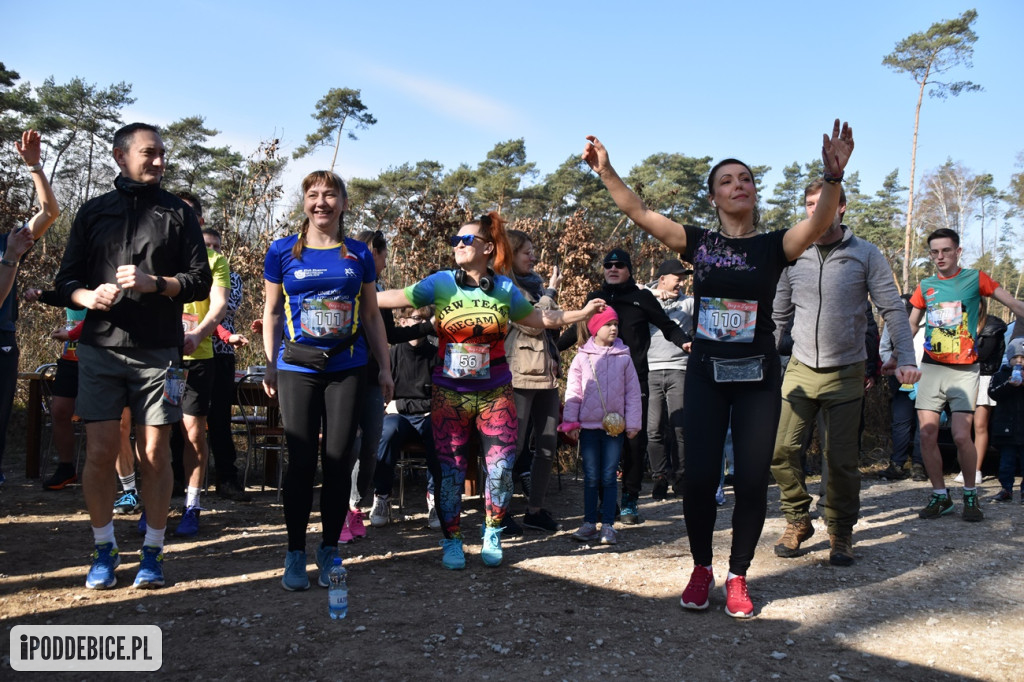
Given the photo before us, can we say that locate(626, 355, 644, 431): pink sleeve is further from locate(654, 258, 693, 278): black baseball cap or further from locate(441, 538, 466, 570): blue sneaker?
locate(654, 258, 693, 278): black baseball cap

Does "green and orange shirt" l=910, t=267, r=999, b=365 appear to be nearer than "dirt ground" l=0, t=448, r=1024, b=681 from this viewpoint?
No

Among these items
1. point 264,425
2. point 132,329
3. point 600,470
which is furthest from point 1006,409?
point 132,329

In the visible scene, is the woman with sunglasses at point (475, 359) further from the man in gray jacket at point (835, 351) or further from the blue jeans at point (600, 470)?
the man in gray jacket at point (835, 351)

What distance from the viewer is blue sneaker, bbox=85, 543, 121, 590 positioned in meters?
4.05

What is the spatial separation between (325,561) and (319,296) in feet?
4.57

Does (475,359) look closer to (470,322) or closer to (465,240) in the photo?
(470,322)

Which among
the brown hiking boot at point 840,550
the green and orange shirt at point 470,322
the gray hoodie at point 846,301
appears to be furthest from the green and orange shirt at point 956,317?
the green and orange shirt at point 470,322

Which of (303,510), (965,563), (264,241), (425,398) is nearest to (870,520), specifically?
(965,563)

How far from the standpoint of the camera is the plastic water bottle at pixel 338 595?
147 inches

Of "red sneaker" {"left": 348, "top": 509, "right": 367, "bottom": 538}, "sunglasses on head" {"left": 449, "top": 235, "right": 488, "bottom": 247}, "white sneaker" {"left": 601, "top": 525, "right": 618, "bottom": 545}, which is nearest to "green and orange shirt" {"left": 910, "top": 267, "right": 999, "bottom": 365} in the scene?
"white sneaker" {"left": 601, "top": 525, "right": 618, "bottom": 545}

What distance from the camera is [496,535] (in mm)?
4812

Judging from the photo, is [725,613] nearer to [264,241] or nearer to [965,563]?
[965,563]

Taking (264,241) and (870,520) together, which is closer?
(870,520)

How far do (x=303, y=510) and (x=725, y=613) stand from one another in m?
2.20
